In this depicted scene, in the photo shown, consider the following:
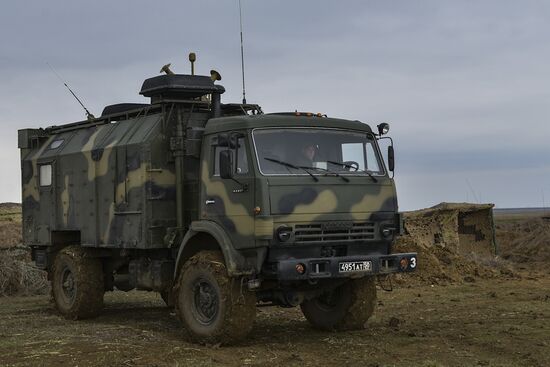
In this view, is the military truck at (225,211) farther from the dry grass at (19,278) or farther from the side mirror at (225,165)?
the dry grass at (19,278)

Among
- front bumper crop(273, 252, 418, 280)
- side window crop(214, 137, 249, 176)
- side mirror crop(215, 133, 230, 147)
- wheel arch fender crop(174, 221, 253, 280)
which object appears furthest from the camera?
side mirror crop(215, 133, 230, 147)

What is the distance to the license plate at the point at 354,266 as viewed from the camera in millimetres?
9422

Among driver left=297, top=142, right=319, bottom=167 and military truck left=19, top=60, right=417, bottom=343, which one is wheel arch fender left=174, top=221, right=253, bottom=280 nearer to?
military truck left=19, top=60, right=417, bottom=343

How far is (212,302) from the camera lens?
388 inches

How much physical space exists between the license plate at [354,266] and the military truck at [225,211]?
16mm

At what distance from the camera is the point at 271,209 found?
920cm

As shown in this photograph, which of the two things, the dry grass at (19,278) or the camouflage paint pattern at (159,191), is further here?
the dry grass at (19,278)

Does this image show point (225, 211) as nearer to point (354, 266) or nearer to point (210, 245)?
point (210, 245)

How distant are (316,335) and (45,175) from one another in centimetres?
594

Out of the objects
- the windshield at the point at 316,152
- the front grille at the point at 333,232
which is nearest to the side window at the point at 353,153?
the windshield at the point at 316,152

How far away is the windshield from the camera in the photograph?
9.58 meters

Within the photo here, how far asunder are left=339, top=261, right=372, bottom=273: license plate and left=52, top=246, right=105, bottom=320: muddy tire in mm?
4951

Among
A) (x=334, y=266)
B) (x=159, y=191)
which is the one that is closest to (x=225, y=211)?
(x=334, y=266)

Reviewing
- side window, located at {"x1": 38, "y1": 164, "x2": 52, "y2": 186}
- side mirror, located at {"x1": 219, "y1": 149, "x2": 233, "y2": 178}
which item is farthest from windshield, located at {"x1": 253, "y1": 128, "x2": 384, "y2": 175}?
side window, located at {"x1": 38, "y1": 164, "x2": 52, "y2": 186}
